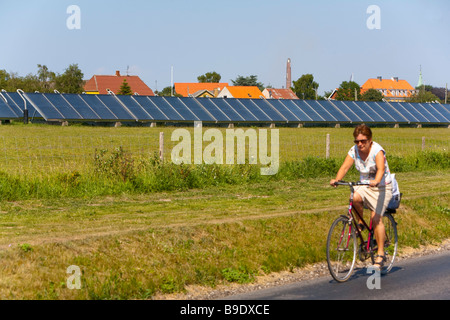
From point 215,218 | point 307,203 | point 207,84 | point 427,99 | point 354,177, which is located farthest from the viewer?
point 207,84

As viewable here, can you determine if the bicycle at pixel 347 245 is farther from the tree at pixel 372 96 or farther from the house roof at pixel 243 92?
the tree at pixel 372 96

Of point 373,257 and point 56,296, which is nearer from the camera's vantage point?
point 56,296

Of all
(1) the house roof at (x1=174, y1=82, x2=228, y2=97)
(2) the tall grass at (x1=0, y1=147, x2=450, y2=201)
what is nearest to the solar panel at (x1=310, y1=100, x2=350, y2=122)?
(2) the tall grass at (x1=0, y1=147, x2=450, y2=201)

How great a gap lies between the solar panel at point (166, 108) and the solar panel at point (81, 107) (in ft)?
16.8

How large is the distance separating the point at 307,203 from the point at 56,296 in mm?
8031

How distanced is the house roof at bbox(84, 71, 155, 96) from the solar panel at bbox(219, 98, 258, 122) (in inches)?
2747

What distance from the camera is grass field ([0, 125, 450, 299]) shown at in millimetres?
8172

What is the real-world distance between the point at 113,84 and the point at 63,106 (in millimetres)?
85946

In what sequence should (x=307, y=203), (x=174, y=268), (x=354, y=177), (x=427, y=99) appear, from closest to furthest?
(x=174, y=268) → (x=307, y=203) → (x=354, y=177) → (x=427, y=99)

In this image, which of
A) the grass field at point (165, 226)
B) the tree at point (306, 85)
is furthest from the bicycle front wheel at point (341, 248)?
the tree at point (306, 85)

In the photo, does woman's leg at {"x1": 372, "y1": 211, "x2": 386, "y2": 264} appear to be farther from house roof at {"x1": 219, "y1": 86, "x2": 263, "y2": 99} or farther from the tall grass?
house roof at {"x1": 219, "y1": 86, "x2": 263, "y2": 99}

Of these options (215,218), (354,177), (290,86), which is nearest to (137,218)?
(215,218)

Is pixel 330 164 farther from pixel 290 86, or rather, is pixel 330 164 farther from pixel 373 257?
pixel 290 86
